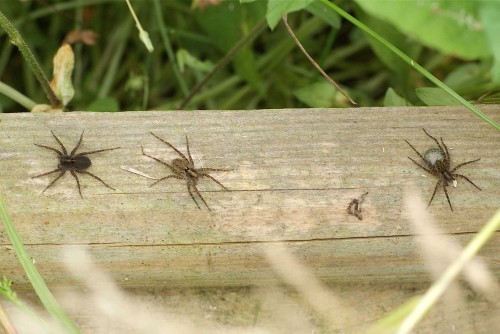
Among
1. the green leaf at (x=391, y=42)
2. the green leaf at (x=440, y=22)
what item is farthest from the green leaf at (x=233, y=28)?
the green leaf at (x=440, y=22)

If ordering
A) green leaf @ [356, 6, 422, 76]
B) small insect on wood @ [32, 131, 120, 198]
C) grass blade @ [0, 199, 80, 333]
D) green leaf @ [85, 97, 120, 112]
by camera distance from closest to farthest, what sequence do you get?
grass blade @ [0, 199, 80, 333] < small insect on wood @ [32, 131, 120, 198] < green leaf @ [85, 97, 120, 112] < green leaf @ [356, 6, 422, 76]

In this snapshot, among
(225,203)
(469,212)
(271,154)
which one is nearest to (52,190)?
(225,203)

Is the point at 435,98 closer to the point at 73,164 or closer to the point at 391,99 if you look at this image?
the point at 391,99

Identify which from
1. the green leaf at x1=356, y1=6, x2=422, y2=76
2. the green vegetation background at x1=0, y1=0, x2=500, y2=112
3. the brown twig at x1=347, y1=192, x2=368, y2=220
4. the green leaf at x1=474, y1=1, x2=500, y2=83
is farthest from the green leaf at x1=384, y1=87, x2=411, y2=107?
the green leaf at x1=474, y1=1, x2=500, y2=83

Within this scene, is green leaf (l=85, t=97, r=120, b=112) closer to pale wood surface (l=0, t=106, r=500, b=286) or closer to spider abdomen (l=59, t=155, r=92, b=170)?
pale wood surface (l=0, t=106, r=500, b=286)

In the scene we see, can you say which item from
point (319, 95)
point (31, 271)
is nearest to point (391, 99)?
point (319, 95)

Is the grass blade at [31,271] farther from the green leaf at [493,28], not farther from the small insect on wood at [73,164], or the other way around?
the green leaf at [493,28]
